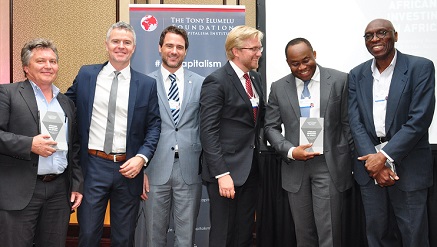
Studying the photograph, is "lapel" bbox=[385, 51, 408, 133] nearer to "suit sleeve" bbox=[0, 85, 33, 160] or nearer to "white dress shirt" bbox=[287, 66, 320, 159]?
"white dress shirt" bbox=[287, 66, 320, 159]

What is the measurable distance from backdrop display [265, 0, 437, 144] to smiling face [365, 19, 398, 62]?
1205 mm

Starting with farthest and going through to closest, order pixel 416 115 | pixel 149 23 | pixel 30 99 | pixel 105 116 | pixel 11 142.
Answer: pixel 149 23
pixel 105 116
pixel 416 115
pixel 30 99
pixel 11 142

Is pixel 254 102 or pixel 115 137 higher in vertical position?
pixel 254 102

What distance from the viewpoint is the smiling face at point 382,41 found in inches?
104

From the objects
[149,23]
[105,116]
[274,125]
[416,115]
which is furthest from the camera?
[149,23]

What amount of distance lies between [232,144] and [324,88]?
0.70 m

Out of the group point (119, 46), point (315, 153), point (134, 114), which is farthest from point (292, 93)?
point (119, 46)

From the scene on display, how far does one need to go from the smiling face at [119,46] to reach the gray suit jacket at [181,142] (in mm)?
318

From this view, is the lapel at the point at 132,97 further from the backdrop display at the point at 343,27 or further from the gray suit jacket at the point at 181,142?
the backdrop display at the point at 343,27

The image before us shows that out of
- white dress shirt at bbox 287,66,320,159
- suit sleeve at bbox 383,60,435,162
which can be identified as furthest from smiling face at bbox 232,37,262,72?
suit sleeve at bbox 383,60,435,162

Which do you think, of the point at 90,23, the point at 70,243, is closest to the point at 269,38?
the point at 90,23

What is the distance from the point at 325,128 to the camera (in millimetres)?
2703

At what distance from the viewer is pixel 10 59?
4.79m

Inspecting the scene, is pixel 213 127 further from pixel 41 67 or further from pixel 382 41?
pixel 382 41
